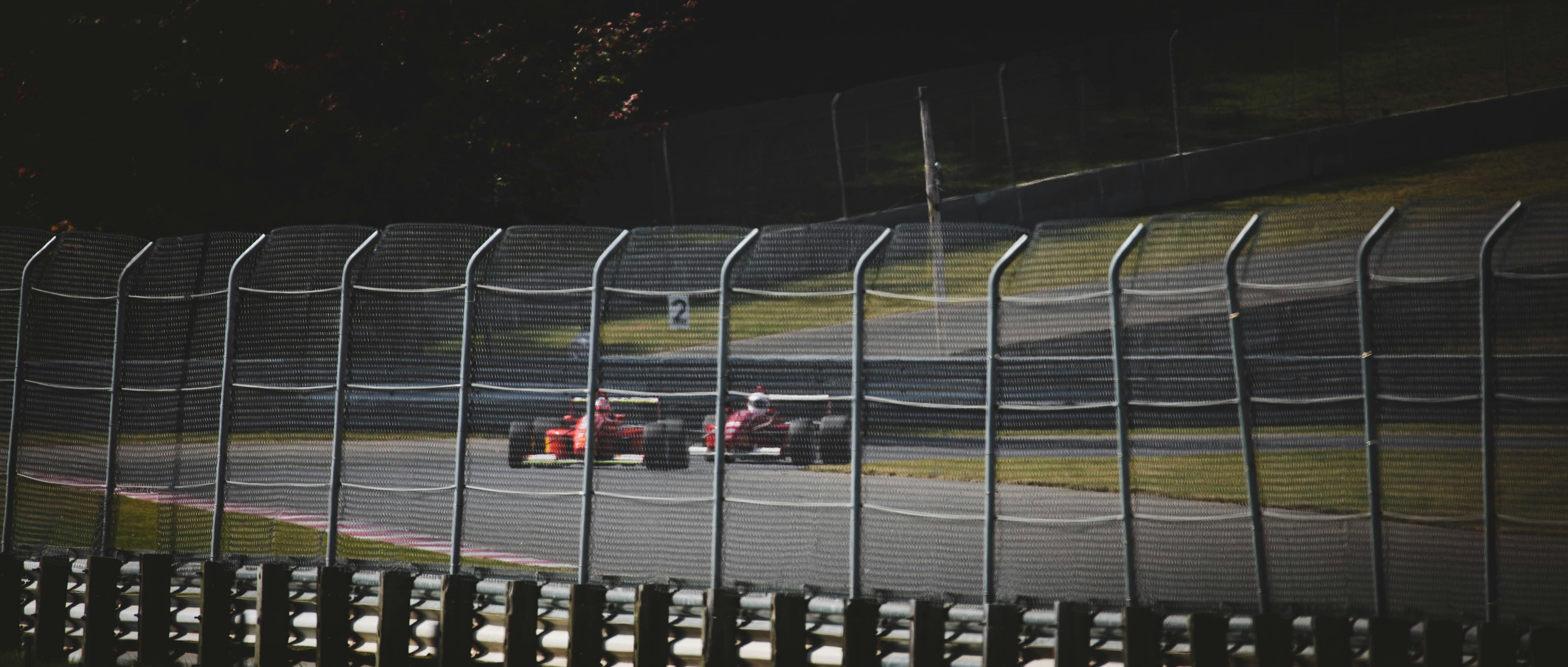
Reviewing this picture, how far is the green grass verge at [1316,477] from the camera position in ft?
20.1

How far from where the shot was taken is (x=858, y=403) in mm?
7254

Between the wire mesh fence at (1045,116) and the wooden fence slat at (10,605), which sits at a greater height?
the wire mesh fence at (1045,116)

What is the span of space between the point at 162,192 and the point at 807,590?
67.2 feet

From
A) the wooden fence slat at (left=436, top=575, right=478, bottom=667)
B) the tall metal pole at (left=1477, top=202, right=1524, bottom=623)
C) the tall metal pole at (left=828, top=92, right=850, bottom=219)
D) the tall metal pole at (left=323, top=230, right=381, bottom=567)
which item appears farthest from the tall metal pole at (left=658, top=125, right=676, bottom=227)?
the tall metal pole at (left=1477, top=202, right=1524, bottom=623)

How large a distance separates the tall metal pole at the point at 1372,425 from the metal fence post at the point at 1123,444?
110cm

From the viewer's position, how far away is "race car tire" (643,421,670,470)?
25.7 feet

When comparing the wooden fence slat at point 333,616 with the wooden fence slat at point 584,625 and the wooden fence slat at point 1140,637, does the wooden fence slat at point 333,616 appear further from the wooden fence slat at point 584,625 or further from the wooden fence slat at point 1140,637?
the wooden fence slat at point 1140,637

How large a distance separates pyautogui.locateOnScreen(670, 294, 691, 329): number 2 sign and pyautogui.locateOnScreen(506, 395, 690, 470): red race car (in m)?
0.46

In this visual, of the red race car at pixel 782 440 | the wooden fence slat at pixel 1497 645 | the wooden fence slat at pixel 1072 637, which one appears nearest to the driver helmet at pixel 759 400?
the red race car at pixel 782 440

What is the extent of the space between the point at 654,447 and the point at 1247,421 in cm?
329

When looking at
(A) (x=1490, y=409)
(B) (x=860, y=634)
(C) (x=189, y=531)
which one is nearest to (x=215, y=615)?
(C) (x=189, y=531)

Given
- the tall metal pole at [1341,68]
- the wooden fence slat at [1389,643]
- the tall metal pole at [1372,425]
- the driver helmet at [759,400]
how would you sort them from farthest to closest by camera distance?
the tall metal pole at [1341,68]
the driver helmet at [759,400]
the tall metal pole at [1372,425]
the wooden fence slat at [1389,643]

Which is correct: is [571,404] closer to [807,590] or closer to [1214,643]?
[807,590]

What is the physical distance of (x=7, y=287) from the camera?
976cm
